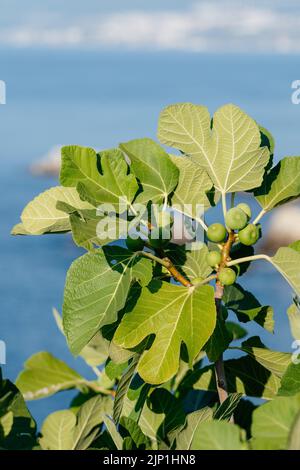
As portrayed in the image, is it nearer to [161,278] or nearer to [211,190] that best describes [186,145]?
[211,190]

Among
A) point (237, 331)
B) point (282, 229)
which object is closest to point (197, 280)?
point (237, 331)

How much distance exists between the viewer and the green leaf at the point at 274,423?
2.03 ft

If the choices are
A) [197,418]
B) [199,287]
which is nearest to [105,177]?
[199,287]

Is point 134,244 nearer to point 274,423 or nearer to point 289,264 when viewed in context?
point 289,264

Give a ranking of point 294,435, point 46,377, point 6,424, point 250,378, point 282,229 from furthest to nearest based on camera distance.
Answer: point 282,229 → point 46,377 → point 250,378 → point 6,424 → point 294,435

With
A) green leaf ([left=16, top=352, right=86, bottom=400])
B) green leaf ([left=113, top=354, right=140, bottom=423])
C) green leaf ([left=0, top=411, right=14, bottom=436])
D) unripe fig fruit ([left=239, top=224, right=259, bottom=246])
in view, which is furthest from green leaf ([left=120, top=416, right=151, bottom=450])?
green leaf ([left=16, top=352, right=86, bottom=400])

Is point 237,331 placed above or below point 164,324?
below

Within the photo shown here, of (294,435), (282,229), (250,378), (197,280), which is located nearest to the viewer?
A: (294,435)

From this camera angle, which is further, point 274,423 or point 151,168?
point 151,168

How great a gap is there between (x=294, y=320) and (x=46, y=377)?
52cm

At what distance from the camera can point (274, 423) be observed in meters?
0.63

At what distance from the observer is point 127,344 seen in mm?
874
